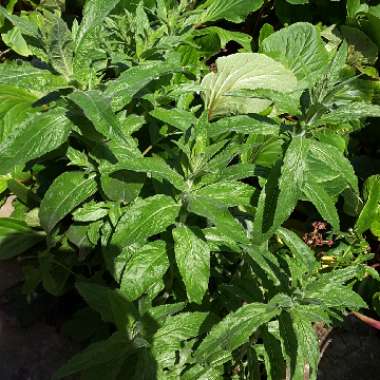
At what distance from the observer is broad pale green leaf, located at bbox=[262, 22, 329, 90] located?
270 centimetres

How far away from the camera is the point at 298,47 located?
9.06ft

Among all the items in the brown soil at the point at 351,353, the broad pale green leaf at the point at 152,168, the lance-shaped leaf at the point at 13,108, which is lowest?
the brown soil at the point at 351,353

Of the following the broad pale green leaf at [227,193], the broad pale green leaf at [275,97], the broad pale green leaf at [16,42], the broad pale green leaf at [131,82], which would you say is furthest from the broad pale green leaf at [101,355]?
the broad pale green leaf at [16,42]

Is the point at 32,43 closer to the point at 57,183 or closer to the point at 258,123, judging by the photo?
the point at 57,183

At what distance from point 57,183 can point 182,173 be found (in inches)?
18.2

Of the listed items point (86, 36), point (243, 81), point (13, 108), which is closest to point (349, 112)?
point (86, 36)

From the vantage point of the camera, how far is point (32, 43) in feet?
5.31

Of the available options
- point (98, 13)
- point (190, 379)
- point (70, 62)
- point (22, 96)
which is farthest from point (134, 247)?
point (22, 96)

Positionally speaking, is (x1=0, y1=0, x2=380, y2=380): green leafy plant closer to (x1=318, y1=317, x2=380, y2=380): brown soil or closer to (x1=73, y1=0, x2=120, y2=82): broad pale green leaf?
(x1=73, y1=0, x2=120, y2=82): broad pale green leaf

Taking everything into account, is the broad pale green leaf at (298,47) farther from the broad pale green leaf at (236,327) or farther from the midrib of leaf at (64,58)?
the broad pale green leaf at (236,327)

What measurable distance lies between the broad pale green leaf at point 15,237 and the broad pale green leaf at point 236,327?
110cm

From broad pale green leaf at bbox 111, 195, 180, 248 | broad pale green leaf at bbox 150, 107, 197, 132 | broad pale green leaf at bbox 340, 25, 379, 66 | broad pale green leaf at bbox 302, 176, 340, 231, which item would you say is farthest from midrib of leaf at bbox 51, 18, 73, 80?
broad pale green leaf at bbox 340, 25, 379, 66

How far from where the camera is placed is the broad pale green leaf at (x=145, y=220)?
1.54 m

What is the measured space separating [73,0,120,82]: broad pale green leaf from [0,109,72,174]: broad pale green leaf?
14 centimetres
